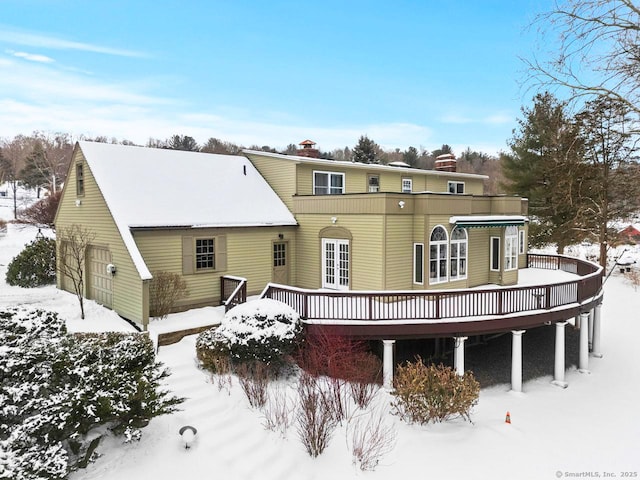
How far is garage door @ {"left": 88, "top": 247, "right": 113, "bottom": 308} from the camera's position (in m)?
15.7

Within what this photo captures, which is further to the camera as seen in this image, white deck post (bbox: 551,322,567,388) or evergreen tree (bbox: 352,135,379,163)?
evergreen tree (bbox: 352,135,379,163)

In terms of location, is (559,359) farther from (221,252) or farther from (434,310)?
(221,252)

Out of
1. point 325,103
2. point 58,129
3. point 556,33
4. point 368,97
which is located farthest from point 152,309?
point 58,129

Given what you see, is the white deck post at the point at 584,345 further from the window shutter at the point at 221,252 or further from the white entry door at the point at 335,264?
the window shutter at the point at 221,252

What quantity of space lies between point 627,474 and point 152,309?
13.9 meters

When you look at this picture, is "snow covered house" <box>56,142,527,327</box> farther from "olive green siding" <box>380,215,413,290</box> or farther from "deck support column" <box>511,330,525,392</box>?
"deck support column" <box>511,330,525,392</box>

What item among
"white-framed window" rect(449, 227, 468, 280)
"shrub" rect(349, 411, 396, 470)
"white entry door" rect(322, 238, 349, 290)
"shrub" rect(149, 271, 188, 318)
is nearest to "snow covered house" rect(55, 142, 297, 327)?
"shrub" rect(149, 271, 188, 318)

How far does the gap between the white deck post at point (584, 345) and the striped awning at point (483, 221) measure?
448 centimetres

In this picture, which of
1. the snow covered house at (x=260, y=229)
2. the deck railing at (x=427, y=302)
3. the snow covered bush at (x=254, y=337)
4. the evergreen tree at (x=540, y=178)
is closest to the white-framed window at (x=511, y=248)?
the snow covered house at (x=260, y=229)

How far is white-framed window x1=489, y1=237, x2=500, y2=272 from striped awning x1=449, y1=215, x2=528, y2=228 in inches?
44.7

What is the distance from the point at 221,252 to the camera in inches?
664

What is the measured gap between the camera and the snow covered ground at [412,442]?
8344 mm

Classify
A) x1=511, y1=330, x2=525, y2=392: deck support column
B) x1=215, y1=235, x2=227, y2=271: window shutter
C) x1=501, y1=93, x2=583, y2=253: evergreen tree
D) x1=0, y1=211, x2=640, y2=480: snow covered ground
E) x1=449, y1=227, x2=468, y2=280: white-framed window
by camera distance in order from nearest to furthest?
1. x1=0, y1=211, x2=640, y2=480: snow covered ground
2. x1=511, y1=330, x2=525, y2=392: deck support column
3. x1=215, y1=235, x2=227, y2=271: window shutter
4. x1=449, y1=227, x2=468, y2=280: white-framed window
5. x1=501, y1=93, x2=583, y2=253: evergreen tree

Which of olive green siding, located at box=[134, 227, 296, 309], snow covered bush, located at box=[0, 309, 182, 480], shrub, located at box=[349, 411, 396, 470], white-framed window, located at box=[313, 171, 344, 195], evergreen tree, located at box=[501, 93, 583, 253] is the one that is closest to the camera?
snow covered bush, located at box=[0, 309, 182, 480]
